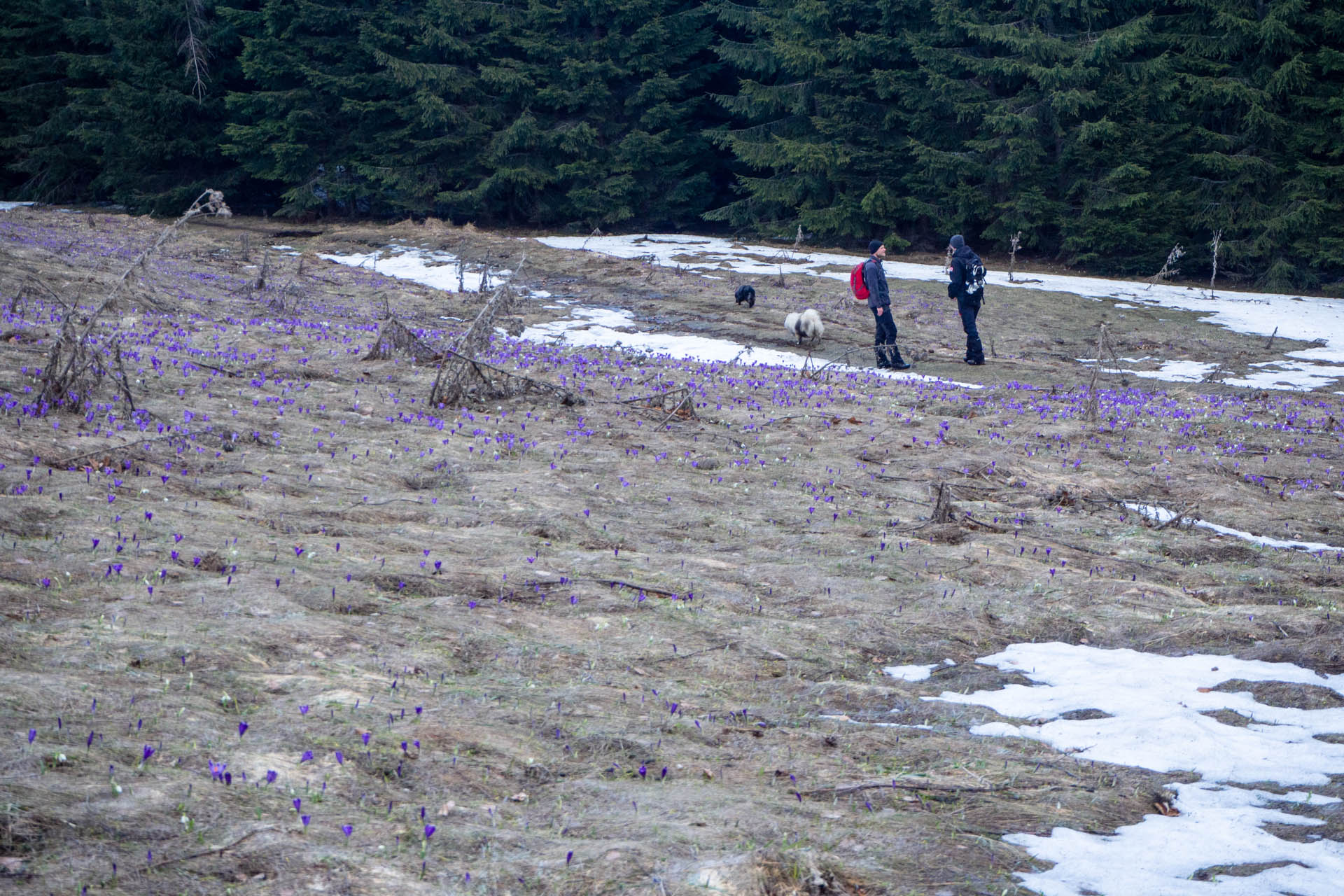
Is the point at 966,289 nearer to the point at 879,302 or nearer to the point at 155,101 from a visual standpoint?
the point at 879,302

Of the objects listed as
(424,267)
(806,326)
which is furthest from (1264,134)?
(424,267)

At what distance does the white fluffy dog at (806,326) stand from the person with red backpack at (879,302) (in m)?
1.42

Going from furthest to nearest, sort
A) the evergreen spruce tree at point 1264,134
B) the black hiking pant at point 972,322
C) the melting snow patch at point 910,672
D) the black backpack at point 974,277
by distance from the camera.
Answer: the evergreen spruce tree at point 1264,134 → the black hiking pant at point 972,322 → the black backpack at point 974,277 → the melting snow patch at point 910,672

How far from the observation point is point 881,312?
56.0ft

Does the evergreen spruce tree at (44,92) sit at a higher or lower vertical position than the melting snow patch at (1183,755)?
higher

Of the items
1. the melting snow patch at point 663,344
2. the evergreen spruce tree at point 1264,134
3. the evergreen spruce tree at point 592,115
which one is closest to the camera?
the melting snow patch at point 663,344

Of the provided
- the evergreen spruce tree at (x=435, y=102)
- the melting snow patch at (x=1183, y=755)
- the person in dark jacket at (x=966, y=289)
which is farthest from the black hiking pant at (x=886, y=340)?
the evergreen spruce tree at (x=435, y=102)

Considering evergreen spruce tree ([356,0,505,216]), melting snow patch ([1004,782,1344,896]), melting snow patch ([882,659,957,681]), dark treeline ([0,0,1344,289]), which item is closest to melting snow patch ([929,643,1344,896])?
melting snow patch ([1004,782,1344,896])

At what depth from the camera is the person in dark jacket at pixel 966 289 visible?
55.7 feet

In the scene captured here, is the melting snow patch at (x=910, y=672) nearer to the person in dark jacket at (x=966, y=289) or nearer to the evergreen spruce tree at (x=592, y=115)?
the person in dark jacket at (x=966, y=289)

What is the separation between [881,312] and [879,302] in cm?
25

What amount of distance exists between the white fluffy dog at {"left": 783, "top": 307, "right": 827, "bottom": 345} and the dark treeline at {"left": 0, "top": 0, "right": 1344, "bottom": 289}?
1179cm

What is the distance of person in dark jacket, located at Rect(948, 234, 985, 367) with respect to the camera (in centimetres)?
1697

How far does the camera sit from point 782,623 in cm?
566
